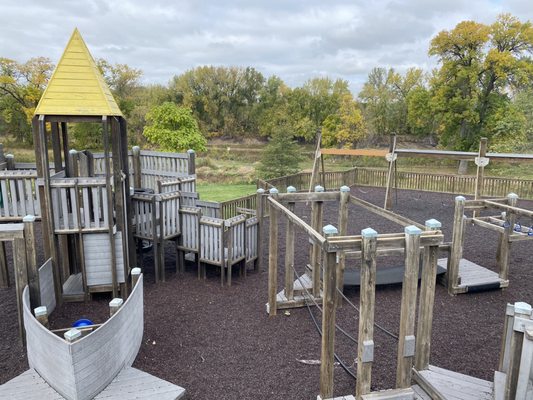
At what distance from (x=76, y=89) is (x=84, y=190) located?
1904 mm

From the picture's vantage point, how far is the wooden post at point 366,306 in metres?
4.39

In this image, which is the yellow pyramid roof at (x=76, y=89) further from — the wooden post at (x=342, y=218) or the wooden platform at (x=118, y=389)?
the wooden post at (x=342, y=218)

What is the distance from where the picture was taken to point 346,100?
136ft

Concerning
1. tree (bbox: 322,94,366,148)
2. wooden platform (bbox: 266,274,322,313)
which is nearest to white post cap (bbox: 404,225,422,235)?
wooden platform (bbox: 266,274,322,313)

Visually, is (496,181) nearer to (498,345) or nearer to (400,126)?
(498,345)

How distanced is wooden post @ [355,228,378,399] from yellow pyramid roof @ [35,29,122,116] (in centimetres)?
545

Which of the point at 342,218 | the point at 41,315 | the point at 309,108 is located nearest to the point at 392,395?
the point at 342,218

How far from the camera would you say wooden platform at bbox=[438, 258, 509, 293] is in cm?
841

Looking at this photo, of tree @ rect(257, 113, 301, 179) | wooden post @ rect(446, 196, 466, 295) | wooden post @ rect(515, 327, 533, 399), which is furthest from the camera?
tree @ rect(257, 113, 301, 179)

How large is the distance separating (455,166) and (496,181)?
15956mm

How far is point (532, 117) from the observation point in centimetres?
2398

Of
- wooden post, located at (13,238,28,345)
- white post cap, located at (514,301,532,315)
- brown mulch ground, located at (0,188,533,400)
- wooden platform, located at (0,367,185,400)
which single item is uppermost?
white post cap, located at (514,301,532,315)

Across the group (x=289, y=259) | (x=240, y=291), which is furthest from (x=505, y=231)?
(x=240, y=291)

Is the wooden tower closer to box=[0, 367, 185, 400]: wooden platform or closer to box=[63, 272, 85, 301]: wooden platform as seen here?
box=[63, 272, 85, 301]: wooden platform
